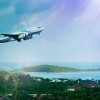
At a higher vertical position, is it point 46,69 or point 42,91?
point 46,69

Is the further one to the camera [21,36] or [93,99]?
[93,99]

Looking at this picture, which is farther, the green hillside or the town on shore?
the green hillside

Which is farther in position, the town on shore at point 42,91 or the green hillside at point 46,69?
the green hillside at point 46,69

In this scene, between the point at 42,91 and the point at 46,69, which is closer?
the point at 42,91

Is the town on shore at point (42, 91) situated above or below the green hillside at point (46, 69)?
below

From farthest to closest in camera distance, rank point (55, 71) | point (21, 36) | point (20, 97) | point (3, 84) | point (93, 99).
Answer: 1. point (55, 71)
2. point (3, 84)
3. point (20, 97)
4. point (93, 99)
5. point (21, 36)

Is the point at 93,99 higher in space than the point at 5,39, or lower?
lower

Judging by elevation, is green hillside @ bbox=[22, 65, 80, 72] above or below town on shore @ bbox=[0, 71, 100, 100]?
above

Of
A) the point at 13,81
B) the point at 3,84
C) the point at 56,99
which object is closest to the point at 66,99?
the point at 56,99

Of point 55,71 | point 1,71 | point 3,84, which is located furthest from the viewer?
point 55,71

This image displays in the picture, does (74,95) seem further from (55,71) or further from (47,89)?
(55,71)
